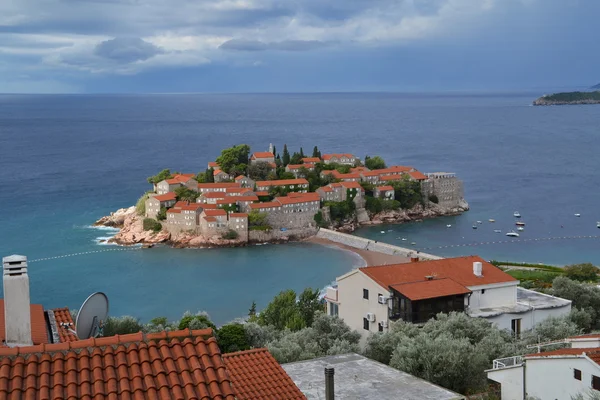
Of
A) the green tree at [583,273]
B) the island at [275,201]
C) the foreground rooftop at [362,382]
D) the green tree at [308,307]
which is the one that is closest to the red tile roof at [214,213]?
the island at [275,201]

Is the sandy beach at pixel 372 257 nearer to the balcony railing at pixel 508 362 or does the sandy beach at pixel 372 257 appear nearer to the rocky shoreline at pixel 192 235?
the rocky shoreline at pixel 192 235

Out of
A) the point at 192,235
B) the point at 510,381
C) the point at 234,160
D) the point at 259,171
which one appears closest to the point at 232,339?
the point at 510,381

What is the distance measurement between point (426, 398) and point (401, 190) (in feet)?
179

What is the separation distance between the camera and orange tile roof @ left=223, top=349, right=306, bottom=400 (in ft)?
27.4

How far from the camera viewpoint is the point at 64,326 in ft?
42.4

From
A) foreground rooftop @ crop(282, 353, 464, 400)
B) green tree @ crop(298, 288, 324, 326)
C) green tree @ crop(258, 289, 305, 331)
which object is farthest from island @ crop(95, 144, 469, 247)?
foreground rooftop @ crop(282, 353, 464, 400)

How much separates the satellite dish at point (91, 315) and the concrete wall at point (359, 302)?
34.1 feet

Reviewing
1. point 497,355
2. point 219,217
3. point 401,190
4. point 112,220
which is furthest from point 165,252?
point 497,355

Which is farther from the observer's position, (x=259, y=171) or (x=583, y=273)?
(x=259, y=171)

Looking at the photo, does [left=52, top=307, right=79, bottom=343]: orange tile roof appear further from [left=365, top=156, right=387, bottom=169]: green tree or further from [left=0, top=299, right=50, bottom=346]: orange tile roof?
[left=365, top=156, right=387, bottom=169]: green tree

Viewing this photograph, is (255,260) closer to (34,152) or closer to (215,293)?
(215,293)

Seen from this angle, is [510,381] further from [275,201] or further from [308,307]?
[275,201]

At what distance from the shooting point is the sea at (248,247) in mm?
43188

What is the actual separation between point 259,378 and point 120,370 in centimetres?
492
